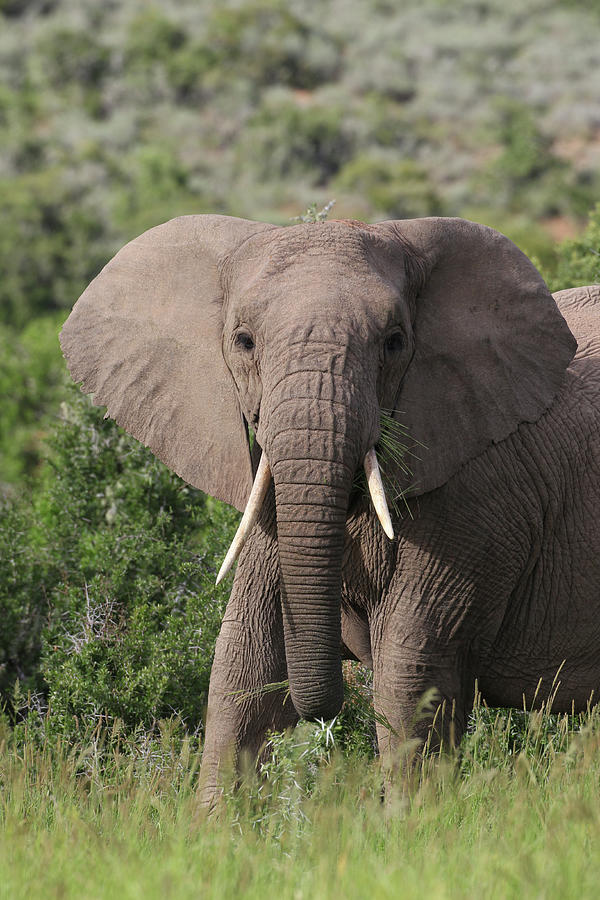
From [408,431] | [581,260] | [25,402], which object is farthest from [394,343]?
[25,402]

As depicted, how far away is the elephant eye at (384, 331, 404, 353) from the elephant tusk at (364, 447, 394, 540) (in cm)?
42

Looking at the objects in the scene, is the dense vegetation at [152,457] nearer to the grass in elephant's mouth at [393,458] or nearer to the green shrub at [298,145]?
the green shrub at [298,145]

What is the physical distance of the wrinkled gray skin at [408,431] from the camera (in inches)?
163

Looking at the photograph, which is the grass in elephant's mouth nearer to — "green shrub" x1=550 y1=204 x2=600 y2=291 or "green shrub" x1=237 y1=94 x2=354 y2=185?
"green shrub" x1=550 y1=204 x2=600 y2=291

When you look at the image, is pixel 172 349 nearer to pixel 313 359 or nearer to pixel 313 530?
pixel 313 359

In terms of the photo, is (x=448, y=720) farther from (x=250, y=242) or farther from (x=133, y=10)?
(x=133, y=10)

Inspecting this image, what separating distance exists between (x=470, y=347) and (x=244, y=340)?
0.89 metres

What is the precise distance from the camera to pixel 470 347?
4.58 metres

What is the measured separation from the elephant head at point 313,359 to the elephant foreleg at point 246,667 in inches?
15.6

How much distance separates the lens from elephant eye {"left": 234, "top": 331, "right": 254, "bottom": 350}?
4.18 m

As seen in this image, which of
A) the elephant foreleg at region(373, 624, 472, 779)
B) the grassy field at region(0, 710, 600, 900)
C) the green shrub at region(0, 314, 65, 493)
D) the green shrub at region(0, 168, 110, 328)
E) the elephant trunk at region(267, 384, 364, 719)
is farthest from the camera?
the green shrub at region(0, 168, 110, 328)

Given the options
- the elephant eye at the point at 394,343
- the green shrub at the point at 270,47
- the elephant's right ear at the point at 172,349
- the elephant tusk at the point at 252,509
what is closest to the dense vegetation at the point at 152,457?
the green shrub at the point at 270,47

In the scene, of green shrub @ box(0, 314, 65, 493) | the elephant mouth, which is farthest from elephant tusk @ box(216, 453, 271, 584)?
green shrub @ box(0, 314, 65, 493)

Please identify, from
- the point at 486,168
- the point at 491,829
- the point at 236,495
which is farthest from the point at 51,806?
the point at 486,168
